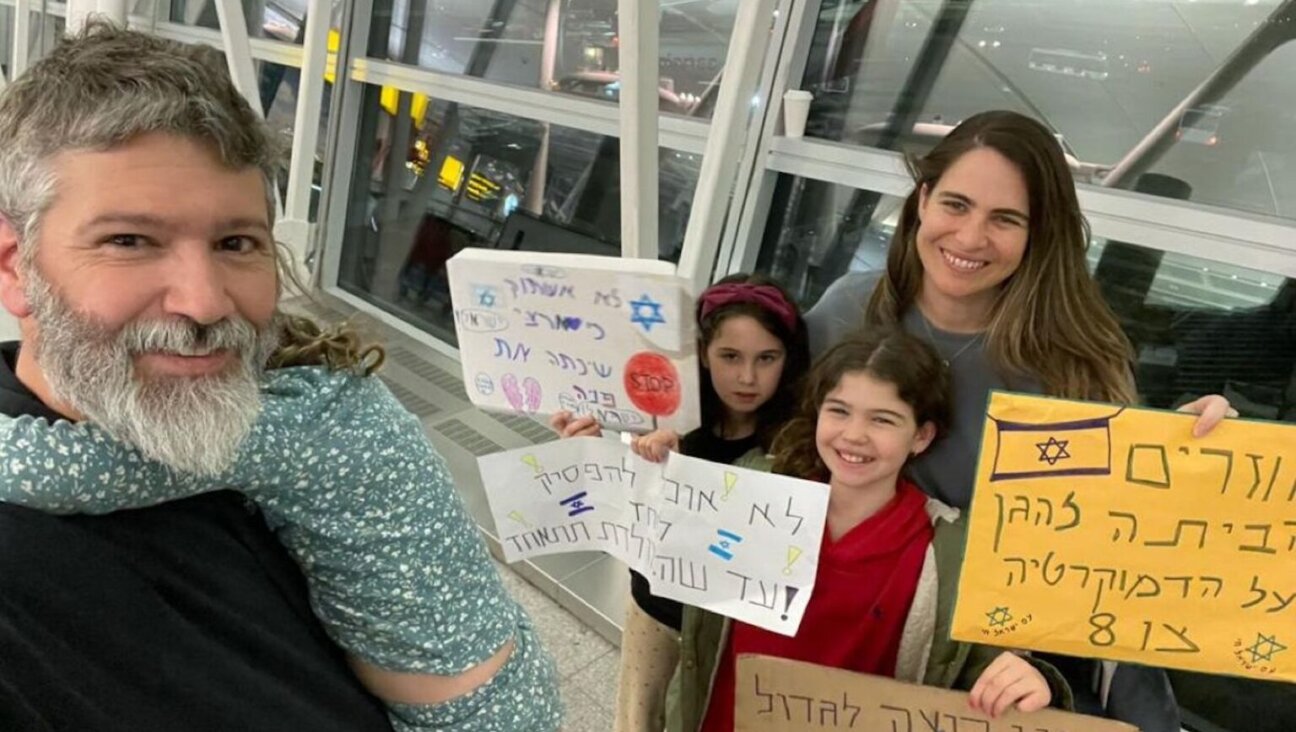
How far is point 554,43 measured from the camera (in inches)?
129

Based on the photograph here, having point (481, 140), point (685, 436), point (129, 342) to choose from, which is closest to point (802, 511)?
point (685, 436)

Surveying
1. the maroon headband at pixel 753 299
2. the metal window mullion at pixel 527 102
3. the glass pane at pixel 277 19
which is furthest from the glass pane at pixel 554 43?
the maroon headband at pixel 753 299

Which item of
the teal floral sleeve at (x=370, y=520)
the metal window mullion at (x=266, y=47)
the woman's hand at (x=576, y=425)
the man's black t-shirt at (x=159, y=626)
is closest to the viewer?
the man's black t-shirt at (x=159, y=626)

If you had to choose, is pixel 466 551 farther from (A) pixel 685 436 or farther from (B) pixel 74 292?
(A) pixel 685 436

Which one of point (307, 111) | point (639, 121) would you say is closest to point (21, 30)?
point (307, 111)

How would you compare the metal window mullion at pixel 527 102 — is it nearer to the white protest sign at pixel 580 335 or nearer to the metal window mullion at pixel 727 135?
the metal window mullion at pixel 727 135

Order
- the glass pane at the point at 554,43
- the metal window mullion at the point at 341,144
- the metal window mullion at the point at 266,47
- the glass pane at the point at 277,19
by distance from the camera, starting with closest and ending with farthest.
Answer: the glass pane at the point at 554,43 < the metal window mullion at the point at 341,144 < the metal window mullion at the point at 266,47 < the glass pane at the point at 277,19

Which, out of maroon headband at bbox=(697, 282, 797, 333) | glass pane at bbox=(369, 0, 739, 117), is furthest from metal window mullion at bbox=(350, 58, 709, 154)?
maroon headband at bbox=(697, 282, 797, 333)

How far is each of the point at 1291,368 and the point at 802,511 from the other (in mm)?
1323

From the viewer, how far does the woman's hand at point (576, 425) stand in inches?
54.2

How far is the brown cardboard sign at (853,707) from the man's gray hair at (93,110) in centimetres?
87

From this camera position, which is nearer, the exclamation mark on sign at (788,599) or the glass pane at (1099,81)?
the exclamation mark on sign at (788,599)

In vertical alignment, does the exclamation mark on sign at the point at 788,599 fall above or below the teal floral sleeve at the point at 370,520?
below

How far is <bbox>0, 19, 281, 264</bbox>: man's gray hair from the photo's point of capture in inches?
27.0
